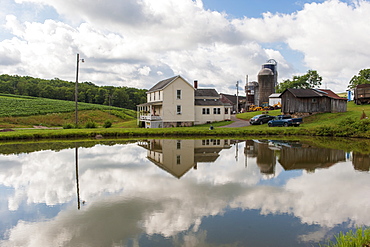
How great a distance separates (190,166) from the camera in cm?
1627

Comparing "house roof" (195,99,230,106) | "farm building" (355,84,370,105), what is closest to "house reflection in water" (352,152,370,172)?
"house roof" (195,99,230,106)

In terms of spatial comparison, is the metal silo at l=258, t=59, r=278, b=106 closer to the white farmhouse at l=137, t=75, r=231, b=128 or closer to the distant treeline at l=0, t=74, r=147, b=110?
the white farmhouse at l=137, t=75, r=231, b=128

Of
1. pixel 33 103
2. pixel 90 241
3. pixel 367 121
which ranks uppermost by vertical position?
pixel 33 103

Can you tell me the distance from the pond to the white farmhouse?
1059 inches

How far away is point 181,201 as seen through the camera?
9945 millimetres

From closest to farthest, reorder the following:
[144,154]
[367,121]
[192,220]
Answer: [192,220]
[144,154]
[367,121]

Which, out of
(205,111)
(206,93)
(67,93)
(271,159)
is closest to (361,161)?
(271,159)

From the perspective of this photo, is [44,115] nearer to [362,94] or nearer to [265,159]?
[265,159]

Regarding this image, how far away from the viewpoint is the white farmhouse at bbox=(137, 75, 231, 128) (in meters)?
44.4

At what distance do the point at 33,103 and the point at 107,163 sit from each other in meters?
66.6

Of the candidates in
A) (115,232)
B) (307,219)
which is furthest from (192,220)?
(307,219)

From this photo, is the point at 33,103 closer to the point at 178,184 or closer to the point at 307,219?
the point at 178,184

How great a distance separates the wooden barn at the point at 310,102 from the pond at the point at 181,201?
1125 inches

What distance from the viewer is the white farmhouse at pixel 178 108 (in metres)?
44.4
